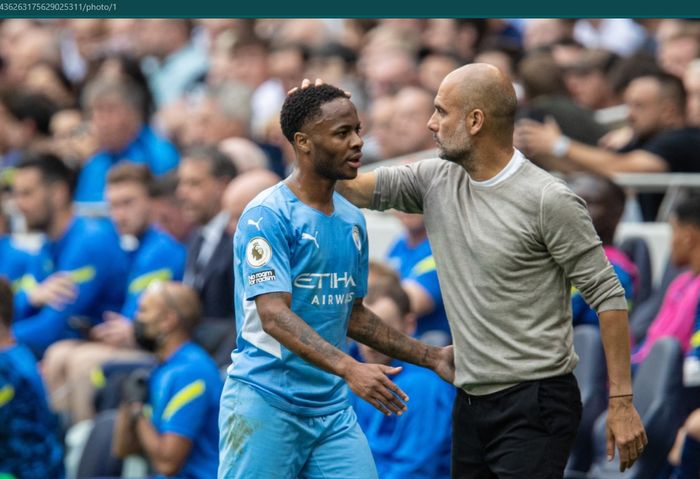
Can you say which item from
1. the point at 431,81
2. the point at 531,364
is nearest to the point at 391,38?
the point at 431,81

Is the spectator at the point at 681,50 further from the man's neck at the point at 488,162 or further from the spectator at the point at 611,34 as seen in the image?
the man's neck at the point at 488,162

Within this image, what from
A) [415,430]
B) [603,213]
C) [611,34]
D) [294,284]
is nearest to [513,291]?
[294,284]

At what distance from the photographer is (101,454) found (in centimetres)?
821

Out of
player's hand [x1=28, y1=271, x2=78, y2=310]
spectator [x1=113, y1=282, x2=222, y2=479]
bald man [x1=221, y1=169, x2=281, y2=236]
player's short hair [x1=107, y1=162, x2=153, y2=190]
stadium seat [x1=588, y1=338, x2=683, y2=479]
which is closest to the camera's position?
stadium seat [x1=588, y1=338, x2=683, y2=479]

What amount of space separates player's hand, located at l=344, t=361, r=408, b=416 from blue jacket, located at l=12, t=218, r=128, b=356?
527 cm

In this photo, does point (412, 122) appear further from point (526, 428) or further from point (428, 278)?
point (526, 428)

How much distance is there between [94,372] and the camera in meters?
9.22

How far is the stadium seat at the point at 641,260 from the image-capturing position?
27.8 ft

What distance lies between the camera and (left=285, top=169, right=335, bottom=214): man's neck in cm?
526

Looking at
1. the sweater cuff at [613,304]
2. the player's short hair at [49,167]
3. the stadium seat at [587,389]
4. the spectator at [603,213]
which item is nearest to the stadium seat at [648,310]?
the spectator at [603,213]

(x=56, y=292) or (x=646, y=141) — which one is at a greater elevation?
(x=646, y=141)

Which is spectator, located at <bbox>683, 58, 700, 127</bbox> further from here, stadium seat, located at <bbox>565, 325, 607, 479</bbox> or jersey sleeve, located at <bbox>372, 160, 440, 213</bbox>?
jersey sleeve, located at <bbox>372, 160, 440, 213</bbox>

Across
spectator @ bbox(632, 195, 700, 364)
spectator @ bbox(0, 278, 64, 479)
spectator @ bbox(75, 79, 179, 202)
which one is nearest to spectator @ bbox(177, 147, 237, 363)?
spectator @ bbox(0, 278, 64, 479)

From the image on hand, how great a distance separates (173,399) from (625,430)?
10.3 ft
